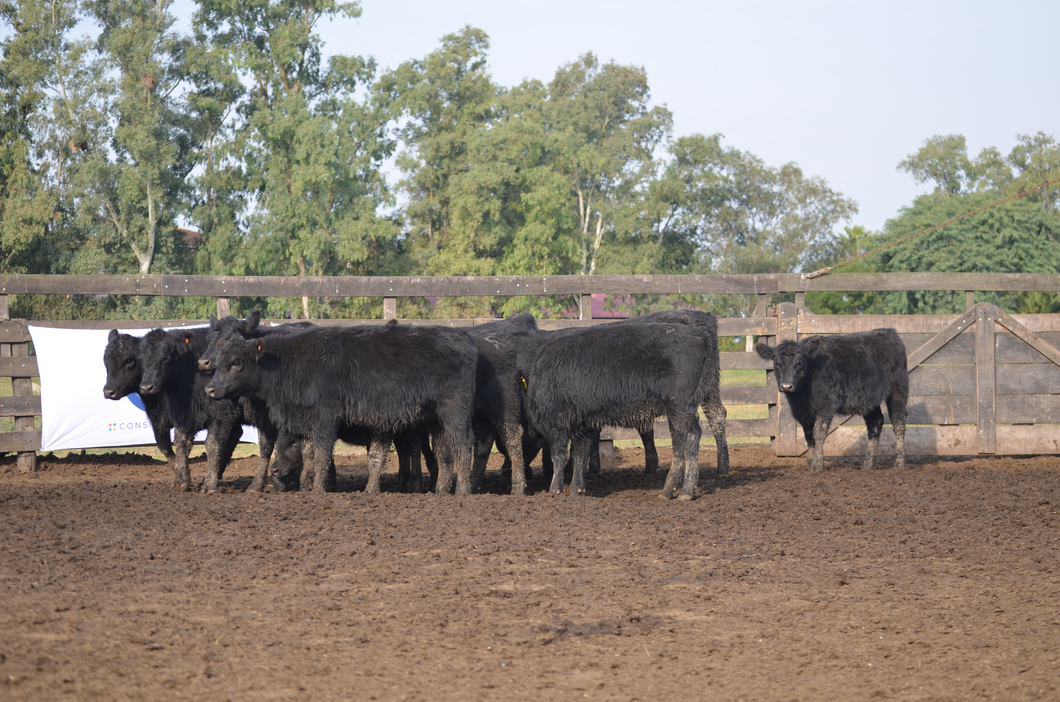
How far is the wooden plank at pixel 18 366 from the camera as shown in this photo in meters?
11.9

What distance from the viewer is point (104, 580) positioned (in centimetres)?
553

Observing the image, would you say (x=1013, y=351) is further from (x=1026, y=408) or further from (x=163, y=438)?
(x=163, y=438)

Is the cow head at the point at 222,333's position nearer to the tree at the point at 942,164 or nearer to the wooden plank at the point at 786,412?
the wooden plank at the point at 786,412

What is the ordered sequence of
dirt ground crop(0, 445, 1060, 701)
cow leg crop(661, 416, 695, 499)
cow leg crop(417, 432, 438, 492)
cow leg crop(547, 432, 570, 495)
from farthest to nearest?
cow leg crop(417, 432, 438, 492) → cow leg crop(547, 432, 570, 495) → cow leg crop(661, 416, 695, 499) → dirt ground crop(0, 445, 1060, 701)

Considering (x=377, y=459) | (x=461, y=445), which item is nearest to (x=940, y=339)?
(x=461, y=445)

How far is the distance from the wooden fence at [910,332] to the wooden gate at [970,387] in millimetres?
13

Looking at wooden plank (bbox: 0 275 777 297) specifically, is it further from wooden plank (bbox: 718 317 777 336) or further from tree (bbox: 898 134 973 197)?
tree (bbox: 898 134 973 197)

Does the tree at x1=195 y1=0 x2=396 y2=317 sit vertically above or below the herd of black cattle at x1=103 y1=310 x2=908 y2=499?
above

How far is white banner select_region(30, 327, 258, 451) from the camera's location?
11781 mm

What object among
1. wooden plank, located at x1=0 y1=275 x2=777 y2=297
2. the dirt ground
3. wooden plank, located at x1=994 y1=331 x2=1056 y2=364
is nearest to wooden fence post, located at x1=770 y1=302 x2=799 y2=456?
wooden plank, located at x1=0 y1=275 x2=777 y2=297

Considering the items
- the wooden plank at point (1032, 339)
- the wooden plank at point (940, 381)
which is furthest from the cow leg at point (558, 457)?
the wooden plank at point (1032, 339)

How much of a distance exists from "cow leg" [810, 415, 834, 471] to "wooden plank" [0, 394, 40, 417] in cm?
960

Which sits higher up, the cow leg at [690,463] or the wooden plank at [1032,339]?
the wooden plank at [1032,339]

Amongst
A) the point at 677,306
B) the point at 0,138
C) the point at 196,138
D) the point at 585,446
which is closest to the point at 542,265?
the point at 677,306
